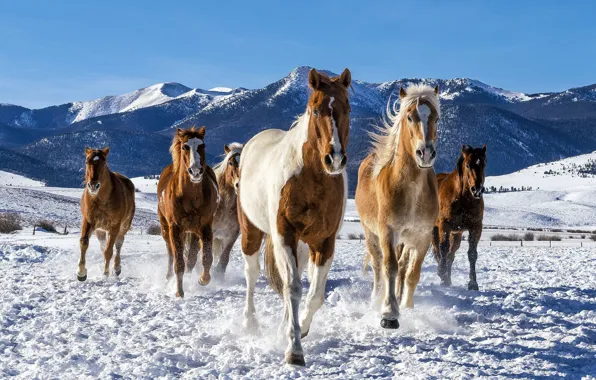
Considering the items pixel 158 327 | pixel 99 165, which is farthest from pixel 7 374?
pixel 99 165

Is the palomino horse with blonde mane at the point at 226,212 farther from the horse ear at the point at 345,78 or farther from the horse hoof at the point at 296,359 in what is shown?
the horse hoof at the point at 296,359

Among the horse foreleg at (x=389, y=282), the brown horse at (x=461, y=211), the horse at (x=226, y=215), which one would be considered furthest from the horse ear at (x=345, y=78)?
the horse at (x=226, y=215)

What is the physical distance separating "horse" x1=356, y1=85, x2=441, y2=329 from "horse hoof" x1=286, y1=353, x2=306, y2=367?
1194 mm

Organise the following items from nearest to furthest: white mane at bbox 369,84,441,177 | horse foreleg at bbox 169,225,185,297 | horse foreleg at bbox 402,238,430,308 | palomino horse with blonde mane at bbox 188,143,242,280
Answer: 1. white mane at bbox 369,84,441,177
2. horse foreleg at bbox 402,238,430,308
3. horse foreleg at bbox 169,225,185,297
4. palomino horse with blonde mane at bbox 188,143,242,280

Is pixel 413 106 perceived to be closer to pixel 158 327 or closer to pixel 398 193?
pixel 398 193

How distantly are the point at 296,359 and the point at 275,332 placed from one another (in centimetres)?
136

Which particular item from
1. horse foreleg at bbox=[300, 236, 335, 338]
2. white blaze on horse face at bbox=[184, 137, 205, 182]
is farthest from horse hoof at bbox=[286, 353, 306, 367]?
white blaze on horse face at bbox=[184, 137, 205, 182]

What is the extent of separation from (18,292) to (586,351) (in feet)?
26.5

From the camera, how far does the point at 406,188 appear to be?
7.36 m

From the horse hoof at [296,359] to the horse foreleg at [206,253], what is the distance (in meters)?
4.34

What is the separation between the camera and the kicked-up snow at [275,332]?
224 inches

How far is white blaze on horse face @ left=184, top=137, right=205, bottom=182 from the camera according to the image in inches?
367

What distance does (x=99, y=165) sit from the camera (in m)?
11.5

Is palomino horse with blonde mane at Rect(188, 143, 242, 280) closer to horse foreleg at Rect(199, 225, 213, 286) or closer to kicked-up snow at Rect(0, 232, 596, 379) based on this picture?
kicked-up snow at Rect(0, 232, 596, 379)
